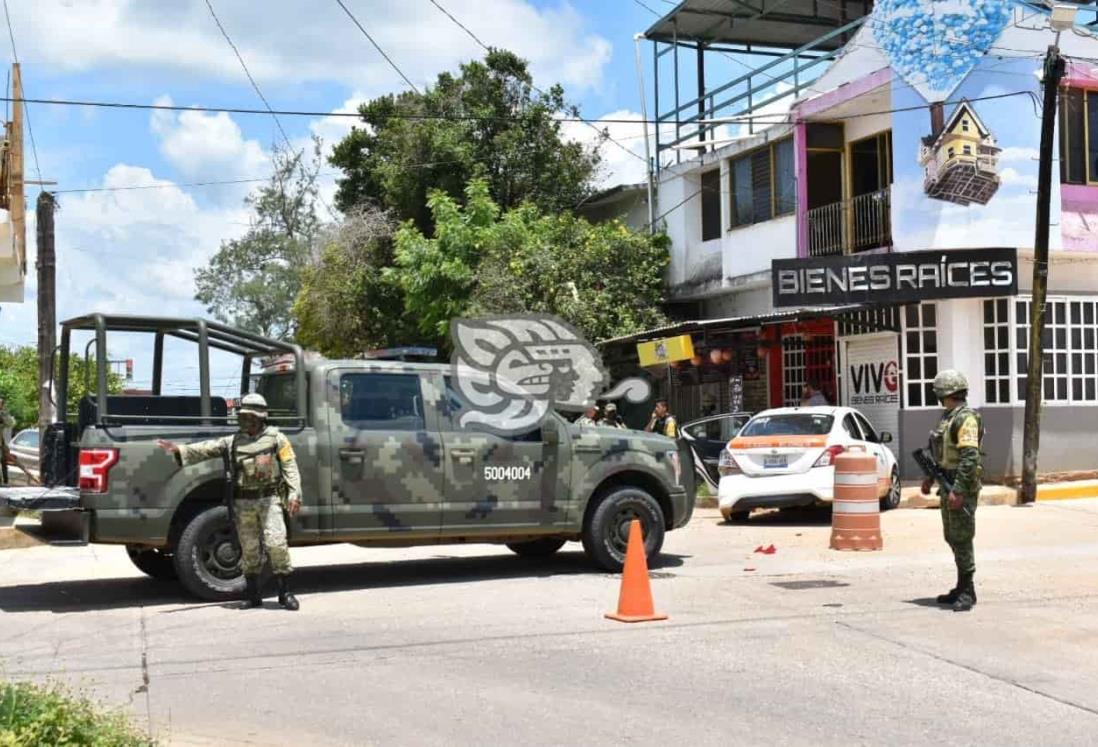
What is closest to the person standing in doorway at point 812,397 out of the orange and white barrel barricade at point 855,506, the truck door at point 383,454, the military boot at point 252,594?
the orange and white barrel barricade at point 855,506

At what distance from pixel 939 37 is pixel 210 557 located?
14.9 meters

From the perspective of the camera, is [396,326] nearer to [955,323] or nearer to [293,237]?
[955,323]

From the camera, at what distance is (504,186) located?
29422mm

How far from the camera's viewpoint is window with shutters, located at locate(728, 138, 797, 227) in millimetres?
22969

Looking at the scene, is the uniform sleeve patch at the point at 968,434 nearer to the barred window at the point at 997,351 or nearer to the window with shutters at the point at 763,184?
the barred window at the point at 997,351

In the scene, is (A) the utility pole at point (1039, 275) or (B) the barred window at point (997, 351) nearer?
(A) the utility pole at point (1039, 275)

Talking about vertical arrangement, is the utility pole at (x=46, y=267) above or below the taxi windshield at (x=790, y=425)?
above

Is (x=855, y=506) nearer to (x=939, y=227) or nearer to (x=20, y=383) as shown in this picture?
(x=939, y=227)

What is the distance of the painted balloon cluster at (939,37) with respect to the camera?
19.2 meters

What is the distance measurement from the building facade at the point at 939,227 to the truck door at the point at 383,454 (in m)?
10.9

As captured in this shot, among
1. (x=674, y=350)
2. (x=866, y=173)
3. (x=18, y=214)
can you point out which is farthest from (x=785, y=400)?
(x=18, y=214)

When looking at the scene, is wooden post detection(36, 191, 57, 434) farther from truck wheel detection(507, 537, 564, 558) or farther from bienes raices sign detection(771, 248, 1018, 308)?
bienes raices sign detection(771, 248, 1018, 308)

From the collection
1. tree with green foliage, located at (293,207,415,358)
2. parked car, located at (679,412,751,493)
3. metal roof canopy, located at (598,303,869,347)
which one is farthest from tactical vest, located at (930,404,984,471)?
tree with green foliage, located at (293,207,415,358)

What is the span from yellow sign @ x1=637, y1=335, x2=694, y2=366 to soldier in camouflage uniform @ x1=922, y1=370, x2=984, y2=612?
1235 cm
